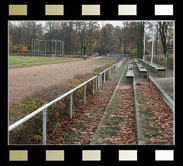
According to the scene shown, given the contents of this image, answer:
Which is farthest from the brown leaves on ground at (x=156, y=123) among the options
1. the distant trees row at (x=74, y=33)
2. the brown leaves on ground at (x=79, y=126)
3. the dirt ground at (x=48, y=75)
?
the dirt ground at (x=48, y=75)

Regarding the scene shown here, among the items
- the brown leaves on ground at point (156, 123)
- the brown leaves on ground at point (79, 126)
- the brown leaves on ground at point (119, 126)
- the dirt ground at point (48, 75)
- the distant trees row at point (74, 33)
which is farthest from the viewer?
the dirt ground at point (48, 75)

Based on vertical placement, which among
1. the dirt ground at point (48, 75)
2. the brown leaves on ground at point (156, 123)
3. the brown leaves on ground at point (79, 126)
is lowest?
the brown leaves on ground at point (79, 126)

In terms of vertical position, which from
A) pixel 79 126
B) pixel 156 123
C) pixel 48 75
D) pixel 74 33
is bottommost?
pixel 79 126

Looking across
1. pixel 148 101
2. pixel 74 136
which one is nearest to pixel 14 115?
pixel 74 136

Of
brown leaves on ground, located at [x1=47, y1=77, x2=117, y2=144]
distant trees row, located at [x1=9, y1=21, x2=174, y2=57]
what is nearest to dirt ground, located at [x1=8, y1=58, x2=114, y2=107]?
distant trees row, located at [x1=9, y1=21, x2=174, y2=57]

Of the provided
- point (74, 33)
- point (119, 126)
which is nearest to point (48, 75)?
point (119, 126)

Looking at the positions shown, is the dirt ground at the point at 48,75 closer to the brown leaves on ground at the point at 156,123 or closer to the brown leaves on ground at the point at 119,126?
the brown leaves on ground at the point at 119,126

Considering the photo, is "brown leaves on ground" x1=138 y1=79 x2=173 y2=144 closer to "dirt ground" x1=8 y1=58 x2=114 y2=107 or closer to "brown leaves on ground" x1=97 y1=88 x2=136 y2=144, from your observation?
"brown leaves on ground" x1=97 y1=88 x2=136 y2=144

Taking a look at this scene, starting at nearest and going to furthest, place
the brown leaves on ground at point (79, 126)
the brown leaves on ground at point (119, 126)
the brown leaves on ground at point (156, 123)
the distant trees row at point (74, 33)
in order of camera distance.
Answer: the distant trees row at point (74, 33) < the brown leaves on ground at point (156, 123) < the brown leaves on ground at point (119, 126) < the brown leaves on ground at point (79, 126)

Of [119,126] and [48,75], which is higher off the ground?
[48,75]

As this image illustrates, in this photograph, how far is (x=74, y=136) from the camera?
4363 millimetres

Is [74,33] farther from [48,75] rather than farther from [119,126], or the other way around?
[48,75]

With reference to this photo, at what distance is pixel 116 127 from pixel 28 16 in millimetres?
2989

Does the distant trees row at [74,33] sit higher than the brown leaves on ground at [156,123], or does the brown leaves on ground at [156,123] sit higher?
the distant trees row at [74,33]
